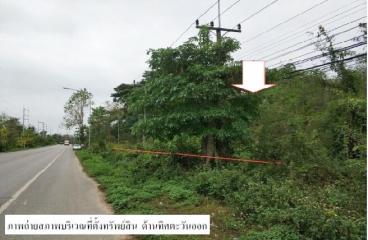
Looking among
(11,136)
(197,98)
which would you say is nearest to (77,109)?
(11,136)

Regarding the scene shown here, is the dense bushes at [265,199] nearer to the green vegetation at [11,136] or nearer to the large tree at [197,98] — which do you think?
the large tree at [197,98]

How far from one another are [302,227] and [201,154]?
30.5ft

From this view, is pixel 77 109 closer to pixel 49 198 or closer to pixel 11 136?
pixel 11 136

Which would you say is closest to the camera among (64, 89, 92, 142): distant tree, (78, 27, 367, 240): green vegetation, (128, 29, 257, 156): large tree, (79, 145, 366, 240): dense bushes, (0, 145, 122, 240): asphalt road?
(79, 145, 366, 240): dense bushes

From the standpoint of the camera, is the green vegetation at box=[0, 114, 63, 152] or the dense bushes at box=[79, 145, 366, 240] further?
the green vegetation at box=[0, 114, 63, 152]

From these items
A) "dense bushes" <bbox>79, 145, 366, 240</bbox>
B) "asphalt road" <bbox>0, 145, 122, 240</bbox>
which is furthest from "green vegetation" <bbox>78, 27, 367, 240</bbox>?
"asphalt road" <bbox>0, 145, 122, 240</bbox>

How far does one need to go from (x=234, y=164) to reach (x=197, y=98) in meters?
2.48

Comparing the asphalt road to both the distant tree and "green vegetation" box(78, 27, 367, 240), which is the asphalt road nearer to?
"green vegetation" box(78, 27, 367, 240)

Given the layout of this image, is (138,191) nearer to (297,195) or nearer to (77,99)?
(297,195)

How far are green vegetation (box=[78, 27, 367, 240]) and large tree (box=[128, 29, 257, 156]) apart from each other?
0.03 m

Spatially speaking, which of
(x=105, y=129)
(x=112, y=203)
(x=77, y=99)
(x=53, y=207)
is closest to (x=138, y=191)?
(x=112, y=203)

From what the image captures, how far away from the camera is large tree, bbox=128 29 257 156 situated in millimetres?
15539

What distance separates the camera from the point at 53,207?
11.9m

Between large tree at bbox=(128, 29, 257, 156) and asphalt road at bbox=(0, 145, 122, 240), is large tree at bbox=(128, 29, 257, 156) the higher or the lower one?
the higher one
